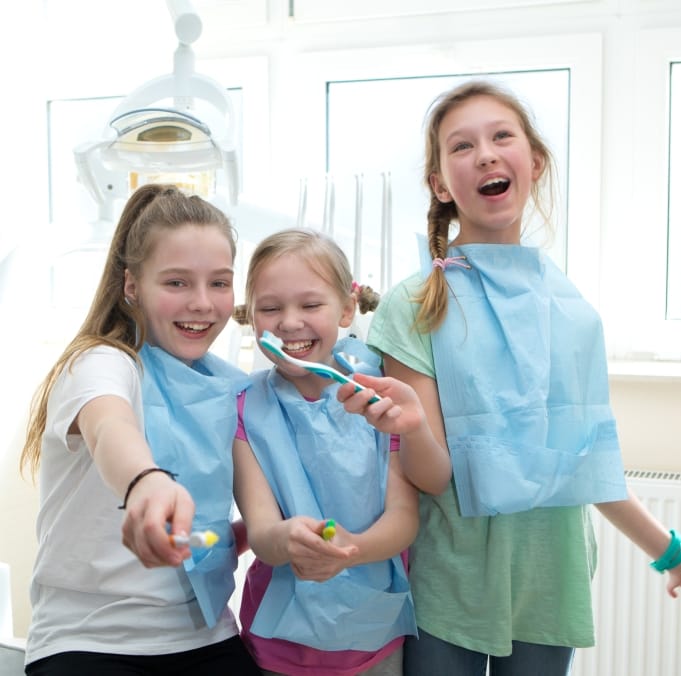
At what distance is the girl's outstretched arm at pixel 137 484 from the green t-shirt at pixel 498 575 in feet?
1.42

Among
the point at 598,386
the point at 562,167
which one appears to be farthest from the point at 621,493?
the point at 562,167

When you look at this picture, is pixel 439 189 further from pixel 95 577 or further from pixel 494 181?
pixel 95 577

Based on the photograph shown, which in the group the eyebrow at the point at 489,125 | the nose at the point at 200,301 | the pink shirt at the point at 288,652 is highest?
the eyebrow at the point at 489,125

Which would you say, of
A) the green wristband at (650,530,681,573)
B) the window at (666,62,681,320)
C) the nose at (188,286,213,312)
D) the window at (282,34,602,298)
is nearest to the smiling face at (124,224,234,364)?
the nose at (188,286,213,312)

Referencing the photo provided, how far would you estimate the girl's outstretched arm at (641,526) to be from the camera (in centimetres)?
128

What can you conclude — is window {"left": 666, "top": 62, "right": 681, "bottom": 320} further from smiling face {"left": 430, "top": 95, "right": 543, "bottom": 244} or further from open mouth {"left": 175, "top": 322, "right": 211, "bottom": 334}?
open mouth {"left": 175, "top": 322, "right": 211, "bottom": 334}

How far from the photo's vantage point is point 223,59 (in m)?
2.58

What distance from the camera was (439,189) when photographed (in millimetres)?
1340

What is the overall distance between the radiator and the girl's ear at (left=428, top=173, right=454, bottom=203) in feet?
3.65

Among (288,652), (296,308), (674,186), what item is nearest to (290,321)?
(296,308)

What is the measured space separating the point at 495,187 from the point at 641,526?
0.57 m

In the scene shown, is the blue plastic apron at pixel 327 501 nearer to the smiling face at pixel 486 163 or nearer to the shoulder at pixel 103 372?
the shoulder at pixel 103 372

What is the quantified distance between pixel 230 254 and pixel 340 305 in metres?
0.18

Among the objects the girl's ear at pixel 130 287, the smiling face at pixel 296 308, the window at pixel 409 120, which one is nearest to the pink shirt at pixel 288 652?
the smiling face at pixel 296 308
